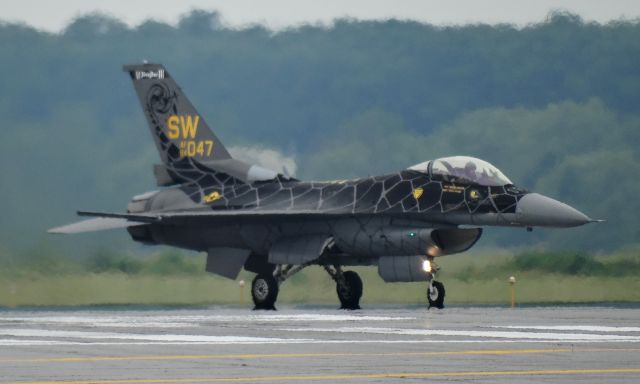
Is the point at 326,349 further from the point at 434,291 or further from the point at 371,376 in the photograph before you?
the point at 434,291

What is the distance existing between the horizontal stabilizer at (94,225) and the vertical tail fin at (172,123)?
7.36 ft

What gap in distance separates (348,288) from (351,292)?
11 cm

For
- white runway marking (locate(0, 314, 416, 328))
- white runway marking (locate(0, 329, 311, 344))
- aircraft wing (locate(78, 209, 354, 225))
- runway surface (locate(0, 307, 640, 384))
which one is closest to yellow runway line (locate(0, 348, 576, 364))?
runway surface (locate(0, 307, 640, 384))

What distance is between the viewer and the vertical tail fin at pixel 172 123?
3703 centimetres

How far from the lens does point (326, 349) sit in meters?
17.9

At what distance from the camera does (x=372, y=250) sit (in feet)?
108

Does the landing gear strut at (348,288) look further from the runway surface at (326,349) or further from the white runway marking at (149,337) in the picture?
the white runway marking at (149,337)

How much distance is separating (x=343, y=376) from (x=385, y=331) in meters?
7.65

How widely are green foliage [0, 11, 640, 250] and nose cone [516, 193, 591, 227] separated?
4.88 metres

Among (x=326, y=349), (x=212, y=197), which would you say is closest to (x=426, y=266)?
(x=212, y=197)

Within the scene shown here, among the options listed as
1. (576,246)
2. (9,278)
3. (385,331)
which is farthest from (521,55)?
(385,331)

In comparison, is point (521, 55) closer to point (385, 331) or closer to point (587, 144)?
point (587, 144)

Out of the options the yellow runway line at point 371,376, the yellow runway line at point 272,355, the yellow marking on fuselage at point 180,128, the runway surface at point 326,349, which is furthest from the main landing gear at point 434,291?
the yellow runway line at point 371,376

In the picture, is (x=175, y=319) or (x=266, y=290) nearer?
(x=175, y=319)
